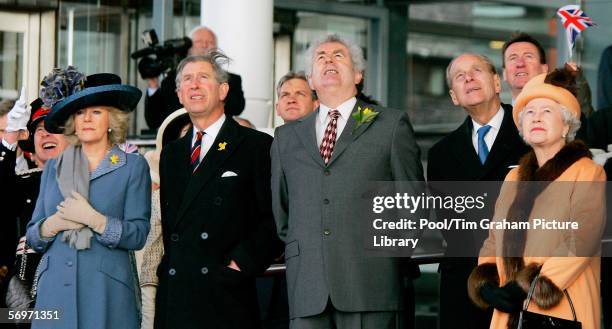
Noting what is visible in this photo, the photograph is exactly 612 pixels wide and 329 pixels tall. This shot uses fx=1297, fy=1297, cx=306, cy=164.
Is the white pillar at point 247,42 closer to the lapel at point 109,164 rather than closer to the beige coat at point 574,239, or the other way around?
the lapel at point 109,164

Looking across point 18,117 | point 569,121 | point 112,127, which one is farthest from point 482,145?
point 18,117

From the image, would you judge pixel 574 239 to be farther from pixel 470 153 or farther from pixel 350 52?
pixel 350 52

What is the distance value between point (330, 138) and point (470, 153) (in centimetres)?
78

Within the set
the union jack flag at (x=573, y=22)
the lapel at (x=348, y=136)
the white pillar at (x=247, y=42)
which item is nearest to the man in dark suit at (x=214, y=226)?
the lapel at (x=348, y=136)

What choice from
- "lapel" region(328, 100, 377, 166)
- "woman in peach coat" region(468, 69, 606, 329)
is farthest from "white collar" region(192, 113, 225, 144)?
"woman in peach coat" region(468, 69, 606, 329)

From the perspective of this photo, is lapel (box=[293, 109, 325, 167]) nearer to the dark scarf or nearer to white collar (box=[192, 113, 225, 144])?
white collar (box=[192, 113, 225, 144])

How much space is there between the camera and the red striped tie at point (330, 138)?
6.19 m

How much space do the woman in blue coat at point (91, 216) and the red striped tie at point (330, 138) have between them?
946 millimetres

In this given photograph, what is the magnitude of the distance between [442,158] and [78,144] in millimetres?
1858

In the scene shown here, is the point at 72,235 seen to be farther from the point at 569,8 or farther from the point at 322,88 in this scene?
the point at 569,8

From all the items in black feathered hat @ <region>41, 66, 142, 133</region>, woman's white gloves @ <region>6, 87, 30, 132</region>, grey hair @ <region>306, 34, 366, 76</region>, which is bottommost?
woman's white gloves @ <region>6, 87, 30, 132</region>

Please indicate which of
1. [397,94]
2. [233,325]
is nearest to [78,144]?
[233,325]

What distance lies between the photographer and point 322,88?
6.34 meters

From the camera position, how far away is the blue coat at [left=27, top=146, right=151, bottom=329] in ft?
20.6
